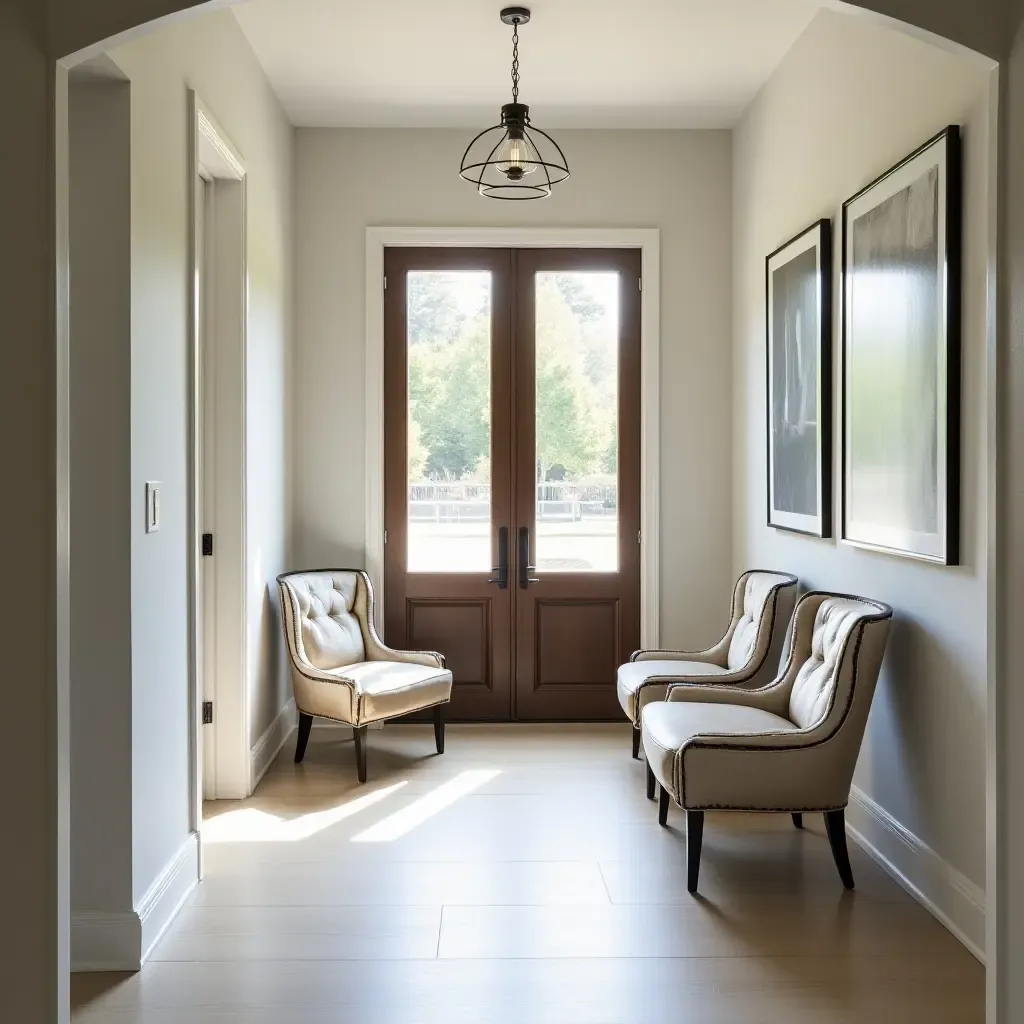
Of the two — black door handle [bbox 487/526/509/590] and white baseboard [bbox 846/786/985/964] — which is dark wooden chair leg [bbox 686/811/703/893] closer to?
white baseboard [bbox 846/786/985/964]

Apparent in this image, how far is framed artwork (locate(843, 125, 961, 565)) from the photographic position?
9.16 ft

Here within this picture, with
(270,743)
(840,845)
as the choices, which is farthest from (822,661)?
(270,743)

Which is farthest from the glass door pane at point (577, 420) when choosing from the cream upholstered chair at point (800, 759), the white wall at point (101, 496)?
the white wall at point (101, 496)

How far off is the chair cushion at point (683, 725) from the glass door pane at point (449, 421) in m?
1.81

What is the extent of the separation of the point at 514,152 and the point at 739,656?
2.20 meters

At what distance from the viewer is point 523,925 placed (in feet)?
9.33

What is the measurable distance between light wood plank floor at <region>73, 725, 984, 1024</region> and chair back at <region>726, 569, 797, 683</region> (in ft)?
2.18

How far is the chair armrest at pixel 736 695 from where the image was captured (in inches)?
142

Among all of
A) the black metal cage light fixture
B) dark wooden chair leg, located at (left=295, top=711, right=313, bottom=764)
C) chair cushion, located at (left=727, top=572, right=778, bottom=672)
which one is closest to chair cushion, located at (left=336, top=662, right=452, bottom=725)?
dark wooden chair leg, located at (left=295, top=711, right=313, bottom=764)

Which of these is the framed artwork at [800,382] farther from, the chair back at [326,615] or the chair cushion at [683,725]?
the chair back at [326,615]

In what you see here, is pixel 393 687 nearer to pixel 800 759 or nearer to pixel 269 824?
Result: pixel 269 824
